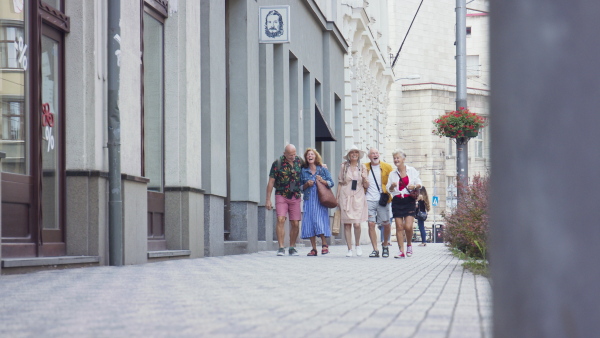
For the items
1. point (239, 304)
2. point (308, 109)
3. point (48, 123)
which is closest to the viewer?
point (239, 304)

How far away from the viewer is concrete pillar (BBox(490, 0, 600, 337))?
29.1 inches

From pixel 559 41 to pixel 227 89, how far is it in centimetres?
1881

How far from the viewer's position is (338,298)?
23.9 ft

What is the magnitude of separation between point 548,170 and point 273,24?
20.4 metres

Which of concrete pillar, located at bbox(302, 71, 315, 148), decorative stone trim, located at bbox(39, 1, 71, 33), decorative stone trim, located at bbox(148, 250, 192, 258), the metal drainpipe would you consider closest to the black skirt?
decorative stone trim, located at bbox(148, 250, 192, 258)

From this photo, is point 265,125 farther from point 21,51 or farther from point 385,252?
point 21,51

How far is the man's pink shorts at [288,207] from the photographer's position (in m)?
17.5

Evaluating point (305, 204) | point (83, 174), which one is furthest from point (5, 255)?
point (305, 204)

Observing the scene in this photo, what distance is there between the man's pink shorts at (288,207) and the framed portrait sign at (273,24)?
4.38 m

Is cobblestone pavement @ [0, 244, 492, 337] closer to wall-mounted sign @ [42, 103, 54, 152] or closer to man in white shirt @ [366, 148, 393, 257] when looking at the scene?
wall-mounted sign @ [42, 103, 54, 152]

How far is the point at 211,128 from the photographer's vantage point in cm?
1694

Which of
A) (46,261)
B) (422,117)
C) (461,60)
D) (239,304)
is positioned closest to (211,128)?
(46,261)

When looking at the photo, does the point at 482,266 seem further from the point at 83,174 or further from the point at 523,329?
the point at 523,329

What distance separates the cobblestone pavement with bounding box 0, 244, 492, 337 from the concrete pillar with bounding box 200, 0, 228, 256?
5597 mm
